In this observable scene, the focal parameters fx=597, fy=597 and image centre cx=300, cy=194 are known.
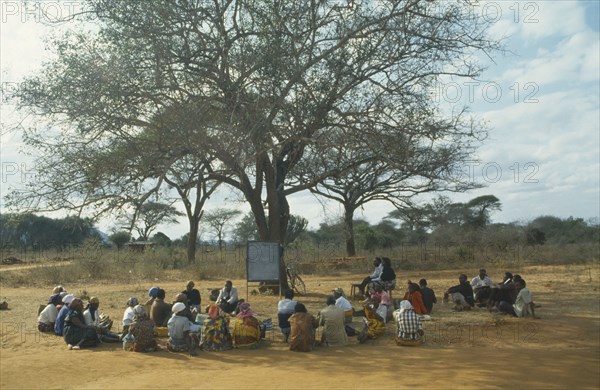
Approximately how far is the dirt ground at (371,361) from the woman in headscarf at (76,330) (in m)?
0.27

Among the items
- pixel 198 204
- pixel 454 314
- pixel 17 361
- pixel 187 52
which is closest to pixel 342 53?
pixel 187 52

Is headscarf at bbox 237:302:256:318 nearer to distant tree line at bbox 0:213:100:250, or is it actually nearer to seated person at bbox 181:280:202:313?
seated person at bbox 181:280:202:313

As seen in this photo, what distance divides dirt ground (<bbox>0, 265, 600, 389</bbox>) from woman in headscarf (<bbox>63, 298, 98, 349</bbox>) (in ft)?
0.90

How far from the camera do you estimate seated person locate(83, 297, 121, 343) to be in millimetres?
11922

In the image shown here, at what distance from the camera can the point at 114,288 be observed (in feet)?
73.9

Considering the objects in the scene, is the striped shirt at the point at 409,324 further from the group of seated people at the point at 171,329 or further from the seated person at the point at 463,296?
the seated person at the point at 463,296

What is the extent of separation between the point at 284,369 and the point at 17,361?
4797 millimetres

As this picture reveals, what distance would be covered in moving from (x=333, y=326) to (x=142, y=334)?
3606 mm

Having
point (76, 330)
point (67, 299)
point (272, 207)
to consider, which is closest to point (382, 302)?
point (76, 330)

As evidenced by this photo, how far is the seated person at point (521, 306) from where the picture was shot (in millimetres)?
12994

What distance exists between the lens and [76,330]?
456 inches

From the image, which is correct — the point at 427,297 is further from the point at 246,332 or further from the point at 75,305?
the point at 75,305

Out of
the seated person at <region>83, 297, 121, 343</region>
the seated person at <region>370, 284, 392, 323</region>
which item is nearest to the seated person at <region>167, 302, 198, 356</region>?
the seated person at <region>83, 297, 121, 343</region>

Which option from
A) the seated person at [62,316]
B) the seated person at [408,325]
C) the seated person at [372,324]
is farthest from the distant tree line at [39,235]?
the seated person at [408,325]
